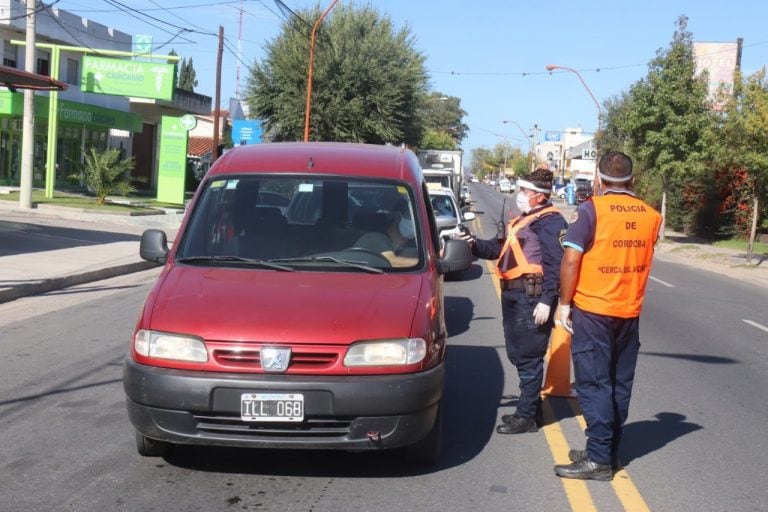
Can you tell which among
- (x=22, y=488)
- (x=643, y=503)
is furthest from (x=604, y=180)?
(x=22, y=488)

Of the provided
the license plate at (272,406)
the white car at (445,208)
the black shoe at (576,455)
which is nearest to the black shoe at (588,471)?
the black shoe at (576,455)

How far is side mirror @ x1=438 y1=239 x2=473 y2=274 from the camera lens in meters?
6.08

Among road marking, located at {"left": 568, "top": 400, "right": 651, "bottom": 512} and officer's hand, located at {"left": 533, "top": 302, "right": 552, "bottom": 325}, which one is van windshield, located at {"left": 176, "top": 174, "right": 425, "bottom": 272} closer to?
officer's hand, located at {"left": 533, "top": 302, "right": 552, "bottom": 325}

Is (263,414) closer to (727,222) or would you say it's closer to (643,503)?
(643,503)

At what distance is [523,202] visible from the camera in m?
6.50

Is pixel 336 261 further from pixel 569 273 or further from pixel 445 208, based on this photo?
pixel 445 208

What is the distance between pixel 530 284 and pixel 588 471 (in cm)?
136

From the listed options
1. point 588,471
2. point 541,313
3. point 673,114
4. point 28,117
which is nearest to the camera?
point 588,471

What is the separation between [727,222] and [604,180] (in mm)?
31424

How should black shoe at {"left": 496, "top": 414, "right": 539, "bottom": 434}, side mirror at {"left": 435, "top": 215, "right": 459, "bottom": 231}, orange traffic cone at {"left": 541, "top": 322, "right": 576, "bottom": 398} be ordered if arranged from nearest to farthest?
black shoe at {"left": 496, "top": 414, "right": 539, "bottom": 434} → orange traffic cone at {"left": 541, "top": 322, "right": 576, "bottom": 398} → side mirror at {"left": 435, "top": 215, "right": 459, "bottom": 231}

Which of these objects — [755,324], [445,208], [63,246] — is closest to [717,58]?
[445,208]

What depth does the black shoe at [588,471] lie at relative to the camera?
5379mm

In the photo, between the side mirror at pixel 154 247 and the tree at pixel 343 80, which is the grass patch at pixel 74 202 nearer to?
the tree at pixel 343 80

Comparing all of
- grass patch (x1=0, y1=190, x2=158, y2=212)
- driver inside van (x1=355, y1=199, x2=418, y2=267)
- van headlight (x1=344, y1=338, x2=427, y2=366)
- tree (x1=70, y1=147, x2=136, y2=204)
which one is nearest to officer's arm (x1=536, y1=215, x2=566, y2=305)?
driver inside van (x1=355, y1=199, x2=418, y2=267)
